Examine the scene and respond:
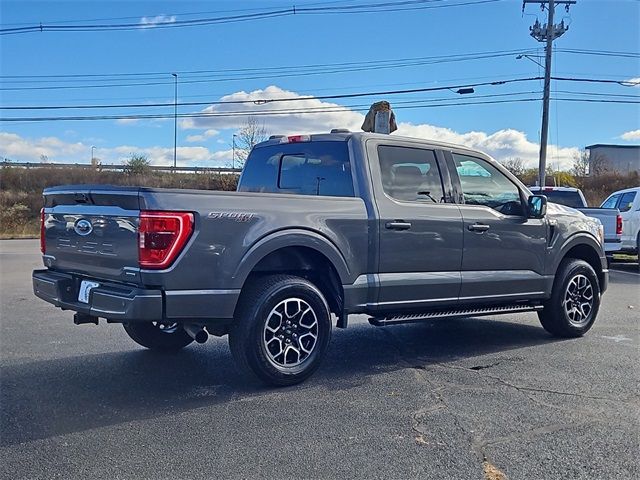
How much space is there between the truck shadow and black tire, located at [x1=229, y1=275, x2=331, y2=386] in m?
0.18

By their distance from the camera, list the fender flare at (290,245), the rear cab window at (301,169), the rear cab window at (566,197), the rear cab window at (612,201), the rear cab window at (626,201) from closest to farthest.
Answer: the fender flare at (290,245) → the rear cab window at (301,169) → the rear cab window at (626,201) → the rear cab window at (566,197) → the rear cab window at (612,201)

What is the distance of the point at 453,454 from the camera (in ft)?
11.9

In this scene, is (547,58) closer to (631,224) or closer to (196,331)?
(631,224)

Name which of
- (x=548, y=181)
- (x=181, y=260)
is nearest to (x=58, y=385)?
(x=181, y=260)

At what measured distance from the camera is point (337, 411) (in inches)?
171

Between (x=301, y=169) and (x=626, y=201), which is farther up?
(x=301, y=169)

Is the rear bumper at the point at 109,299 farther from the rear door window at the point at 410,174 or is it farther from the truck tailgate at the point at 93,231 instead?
the rear door window at the point at 410,174

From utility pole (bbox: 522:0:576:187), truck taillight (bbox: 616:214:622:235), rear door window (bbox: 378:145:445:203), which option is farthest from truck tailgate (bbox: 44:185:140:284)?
utility pole (bbox: 522:0:576:187)

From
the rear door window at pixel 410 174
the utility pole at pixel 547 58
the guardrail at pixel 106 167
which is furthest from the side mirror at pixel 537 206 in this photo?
the guardrail at pixel 106 167

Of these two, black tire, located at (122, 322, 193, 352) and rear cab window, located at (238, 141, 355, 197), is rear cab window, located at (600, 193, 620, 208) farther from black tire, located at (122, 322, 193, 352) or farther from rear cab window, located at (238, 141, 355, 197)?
black tire, located at (122, 322, 193, 352)

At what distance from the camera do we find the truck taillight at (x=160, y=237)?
Result: 4191mm

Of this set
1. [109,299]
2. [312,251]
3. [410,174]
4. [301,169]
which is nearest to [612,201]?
[410,174]

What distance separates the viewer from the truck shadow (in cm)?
420

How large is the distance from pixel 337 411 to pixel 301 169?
245cm
